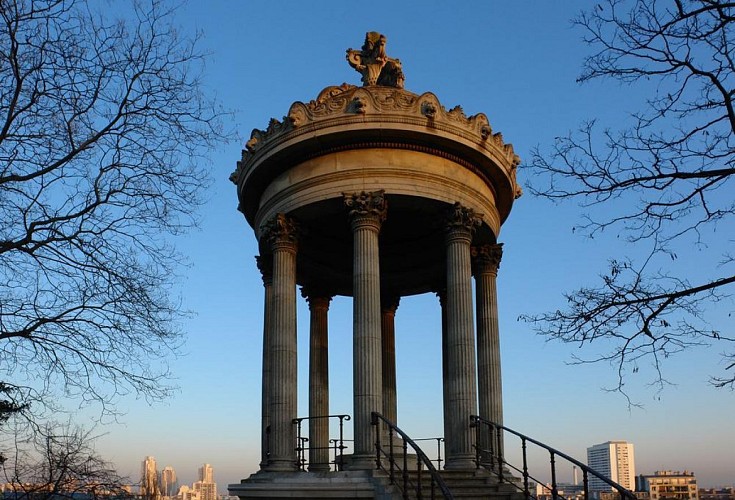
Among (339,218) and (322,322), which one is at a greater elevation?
(339,218)

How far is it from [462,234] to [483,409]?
5815 mm

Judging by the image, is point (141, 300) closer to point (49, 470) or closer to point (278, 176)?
point (49, 470)

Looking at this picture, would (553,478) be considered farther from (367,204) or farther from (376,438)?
(367,204)

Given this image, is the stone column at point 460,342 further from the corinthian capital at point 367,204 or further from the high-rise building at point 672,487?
the high-rise building at point 672,487

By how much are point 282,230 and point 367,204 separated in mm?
3216

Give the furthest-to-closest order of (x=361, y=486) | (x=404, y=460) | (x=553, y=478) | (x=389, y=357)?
(x=389, y=357) < (x=361, y=486) < (x=404, y=460) < (x=553, y=478)

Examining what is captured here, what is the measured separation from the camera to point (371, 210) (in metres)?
→ 22.4

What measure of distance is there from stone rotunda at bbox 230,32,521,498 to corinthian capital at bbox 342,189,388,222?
3 cm

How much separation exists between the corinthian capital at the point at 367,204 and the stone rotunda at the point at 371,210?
0.03m

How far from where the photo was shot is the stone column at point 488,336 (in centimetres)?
2445

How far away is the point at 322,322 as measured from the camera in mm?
29938

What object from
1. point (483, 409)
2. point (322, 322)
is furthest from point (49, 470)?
point (322, 322)

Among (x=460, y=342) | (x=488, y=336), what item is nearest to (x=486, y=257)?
(x=488, y=336)

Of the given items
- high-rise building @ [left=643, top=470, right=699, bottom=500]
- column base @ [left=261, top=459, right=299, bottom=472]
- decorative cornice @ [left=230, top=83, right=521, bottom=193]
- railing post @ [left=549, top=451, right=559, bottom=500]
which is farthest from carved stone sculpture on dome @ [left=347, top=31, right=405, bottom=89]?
high-rise building @ [left=643, top=470, right=699, bottom=500]
